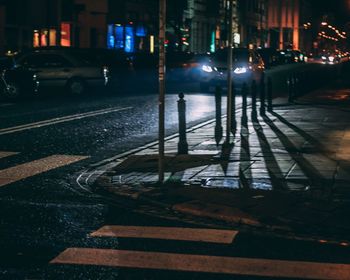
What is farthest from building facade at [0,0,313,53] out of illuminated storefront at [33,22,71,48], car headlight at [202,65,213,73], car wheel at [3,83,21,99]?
car wheel at [3,83,21,99]

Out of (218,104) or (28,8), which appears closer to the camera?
(218,104)

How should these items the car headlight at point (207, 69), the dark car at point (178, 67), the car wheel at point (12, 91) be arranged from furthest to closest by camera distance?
1. the dark car at point (178, 67)
2. the car headlight at point (207, 69)
3. the car wheel at point (12, 91)

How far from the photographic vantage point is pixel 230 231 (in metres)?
8.09

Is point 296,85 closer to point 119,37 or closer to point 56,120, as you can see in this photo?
point 56,120

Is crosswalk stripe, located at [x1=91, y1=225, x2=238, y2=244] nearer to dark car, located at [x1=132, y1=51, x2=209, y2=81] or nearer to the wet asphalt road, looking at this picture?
the wet asphalt road

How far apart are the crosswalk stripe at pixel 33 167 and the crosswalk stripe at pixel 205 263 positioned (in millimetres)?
4124

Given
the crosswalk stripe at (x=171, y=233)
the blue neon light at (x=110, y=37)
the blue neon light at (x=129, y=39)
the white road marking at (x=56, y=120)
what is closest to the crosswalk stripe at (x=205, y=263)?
the crosswalk stripe at (x=171, y=233)

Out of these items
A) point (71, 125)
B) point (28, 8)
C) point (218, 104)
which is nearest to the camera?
point (218, 104)

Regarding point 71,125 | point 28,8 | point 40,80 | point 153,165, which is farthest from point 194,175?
point 28,8

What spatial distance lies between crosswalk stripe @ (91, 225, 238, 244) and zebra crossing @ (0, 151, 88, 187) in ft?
10.2

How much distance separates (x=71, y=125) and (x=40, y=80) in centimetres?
1045

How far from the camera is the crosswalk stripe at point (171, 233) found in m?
7.75

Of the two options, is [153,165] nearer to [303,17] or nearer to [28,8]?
[28,8]

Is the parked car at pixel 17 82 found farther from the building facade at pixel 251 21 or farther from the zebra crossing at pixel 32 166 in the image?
the building facade at pixel 251 21
